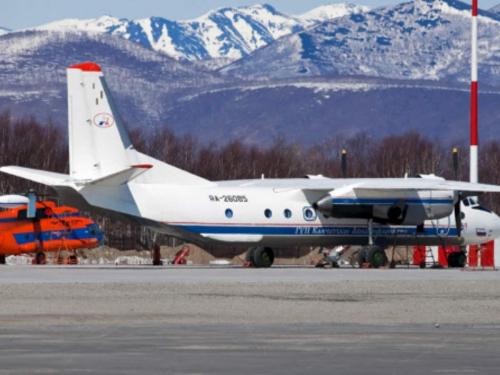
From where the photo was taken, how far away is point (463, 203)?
6862 centimetres

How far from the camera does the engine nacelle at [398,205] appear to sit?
6425 cm

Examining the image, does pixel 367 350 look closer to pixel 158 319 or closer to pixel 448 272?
pixel 158 319

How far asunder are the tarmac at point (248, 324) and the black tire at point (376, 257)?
908 cm

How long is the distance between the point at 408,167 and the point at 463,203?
255ft

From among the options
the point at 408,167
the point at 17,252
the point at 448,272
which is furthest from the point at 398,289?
the point at 408,167

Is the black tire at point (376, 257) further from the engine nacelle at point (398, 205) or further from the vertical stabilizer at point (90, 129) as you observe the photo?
the vertical stabilizer at point (90, 129)

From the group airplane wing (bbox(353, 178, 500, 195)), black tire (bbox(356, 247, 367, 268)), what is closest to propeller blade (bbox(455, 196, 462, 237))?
airplane wing (bbox(353, 178, 500, 195))

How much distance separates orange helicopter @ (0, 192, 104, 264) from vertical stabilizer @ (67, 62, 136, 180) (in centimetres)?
1535

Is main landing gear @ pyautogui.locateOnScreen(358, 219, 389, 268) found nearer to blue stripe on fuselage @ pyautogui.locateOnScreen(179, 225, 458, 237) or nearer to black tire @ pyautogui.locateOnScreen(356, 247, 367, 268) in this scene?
black tire @ pyautogui.locateOnScreen(356, 247, 367, 268)

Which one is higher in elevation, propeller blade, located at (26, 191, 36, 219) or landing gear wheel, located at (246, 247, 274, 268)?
propeller blade, located at (26, 191, 36, 219)

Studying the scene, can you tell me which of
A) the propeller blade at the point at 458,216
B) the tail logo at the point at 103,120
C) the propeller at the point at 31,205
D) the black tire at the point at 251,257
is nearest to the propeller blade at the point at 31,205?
the propeller at the point at 31,205

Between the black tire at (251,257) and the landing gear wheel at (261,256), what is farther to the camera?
the black tire at (251,257)

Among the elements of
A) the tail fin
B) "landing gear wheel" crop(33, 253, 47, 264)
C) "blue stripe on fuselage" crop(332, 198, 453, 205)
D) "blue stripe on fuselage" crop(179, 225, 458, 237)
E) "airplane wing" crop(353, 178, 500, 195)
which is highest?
the tail fin

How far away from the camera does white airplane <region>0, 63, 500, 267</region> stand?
59719mm
